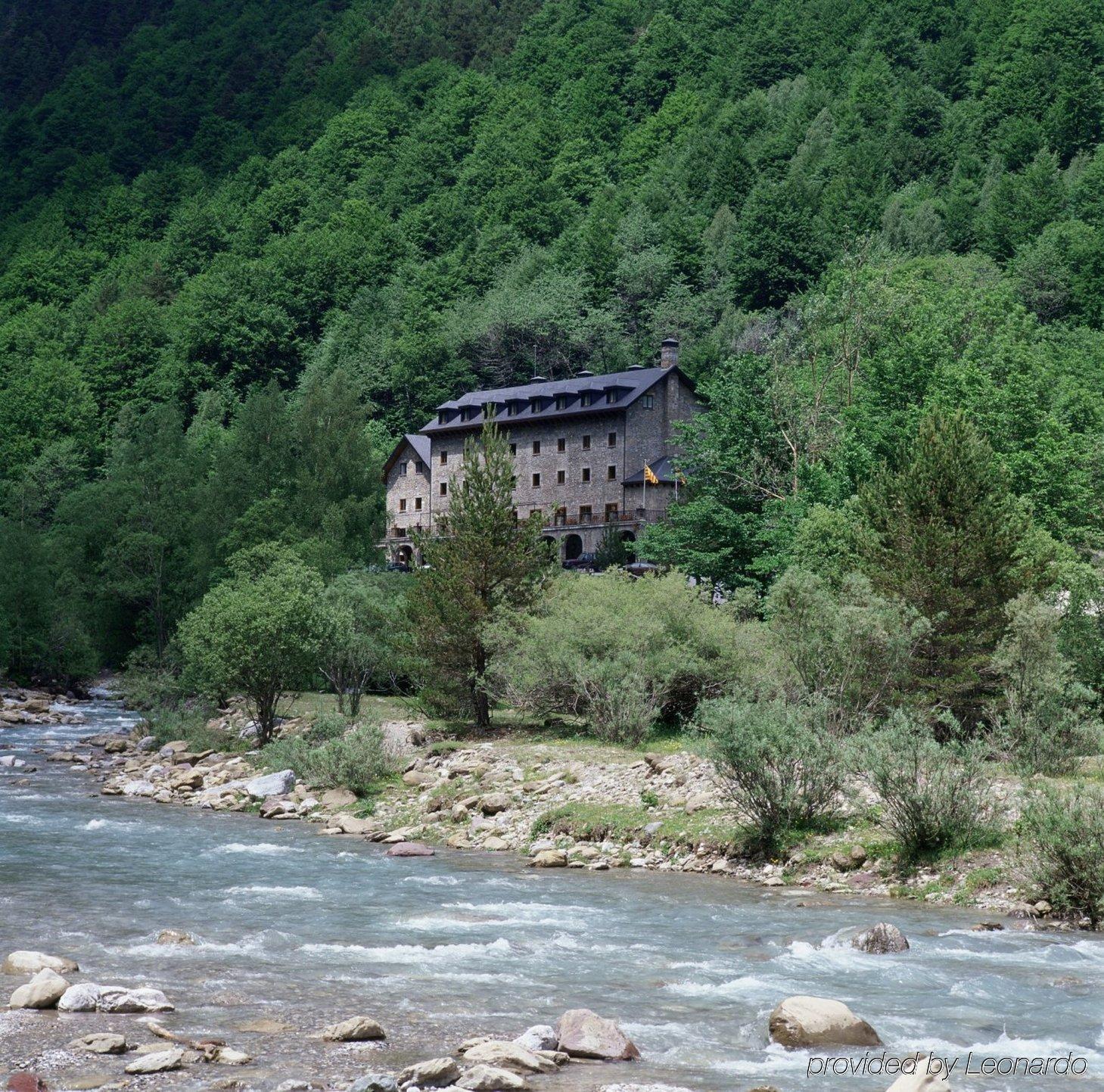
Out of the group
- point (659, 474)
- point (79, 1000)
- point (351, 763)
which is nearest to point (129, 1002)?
point (79, 1000)

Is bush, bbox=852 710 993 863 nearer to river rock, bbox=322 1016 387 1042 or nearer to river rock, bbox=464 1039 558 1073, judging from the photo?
river rock, bbox=464 1039 558 1073

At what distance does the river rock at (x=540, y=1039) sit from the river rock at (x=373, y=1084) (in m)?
1.87

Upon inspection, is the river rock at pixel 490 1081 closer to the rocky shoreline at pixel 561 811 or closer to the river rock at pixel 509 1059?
the river rock at pixel 509 1059

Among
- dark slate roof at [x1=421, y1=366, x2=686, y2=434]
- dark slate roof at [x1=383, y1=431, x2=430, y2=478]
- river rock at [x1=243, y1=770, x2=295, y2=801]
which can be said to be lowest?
river rock at [x1=243, y1=770, x2=295, y2=801]

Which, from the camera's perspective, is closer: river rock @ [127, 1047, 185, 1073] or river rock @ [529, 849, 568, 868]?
river rock @ [127, 1047, 185, 1073]

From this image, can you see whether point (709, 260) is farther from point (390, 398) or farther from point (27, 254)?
point (27, 254)

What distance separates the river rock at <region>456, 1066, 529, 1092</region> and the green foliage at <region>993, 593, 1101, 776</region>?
57.8 ft

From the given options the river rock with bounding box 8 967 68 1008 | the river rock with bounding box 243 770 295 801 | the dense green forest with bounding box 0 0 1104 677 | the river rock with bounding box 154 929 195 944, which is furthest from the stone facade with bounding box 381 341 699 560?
the river rock with bounding box 8 967 68 1008

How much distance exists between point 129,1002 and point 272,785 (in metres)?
21.0

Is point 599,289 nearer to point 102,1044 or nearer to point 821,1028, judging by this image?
point 821,1028

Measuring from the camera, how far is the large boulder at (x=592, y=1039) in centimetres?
1388

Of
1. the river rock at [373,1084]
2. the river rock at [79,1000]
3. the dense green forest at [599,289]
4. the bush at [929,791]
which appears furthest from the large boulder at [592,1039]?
the dense green forest at [599,289]

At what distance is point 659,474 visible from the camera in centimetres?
8419

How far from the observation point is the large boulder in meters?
13.9
